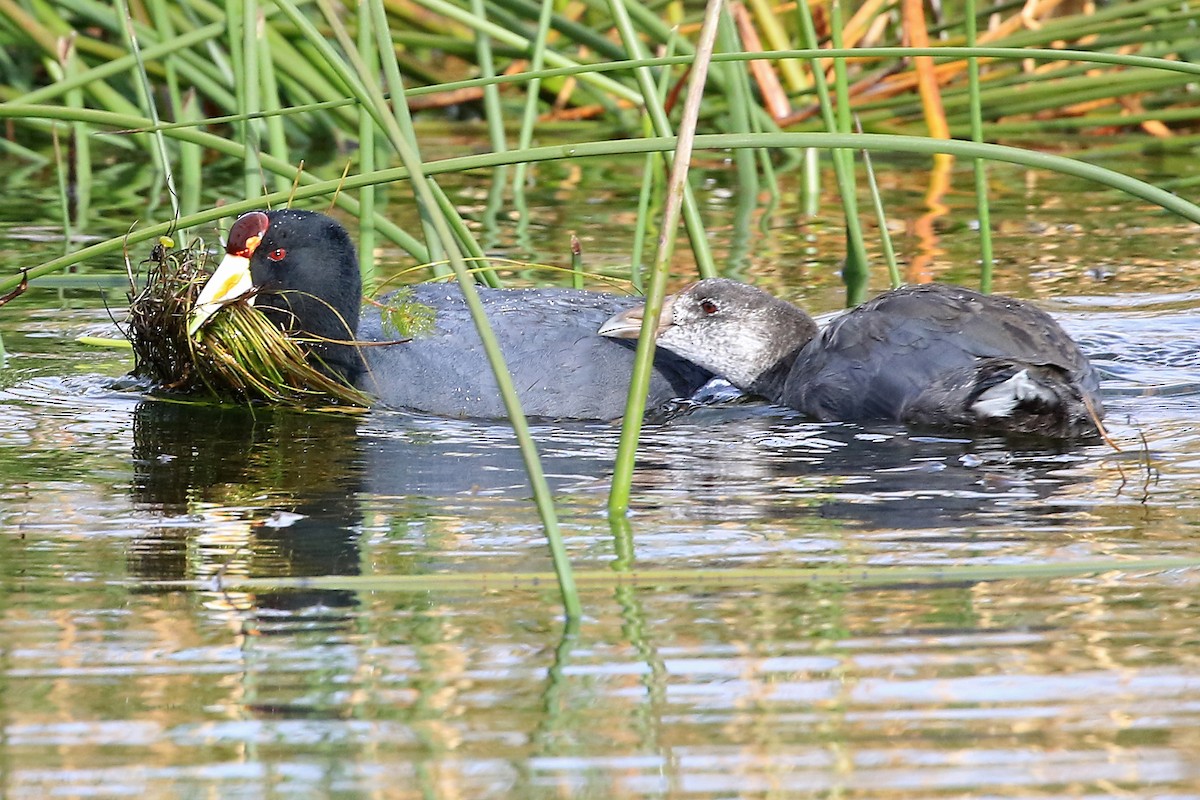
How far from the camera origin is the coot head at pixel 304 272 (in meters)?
4.79

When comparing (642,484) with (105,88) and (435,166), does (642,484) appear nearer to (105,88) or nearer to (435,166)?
(435,166)

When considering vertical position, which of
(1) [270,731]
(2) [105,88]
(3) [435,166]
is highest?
(2) [105,88]

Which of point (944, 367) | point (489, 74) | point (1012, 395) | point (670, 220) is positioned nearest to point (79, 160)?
point (489, 74)

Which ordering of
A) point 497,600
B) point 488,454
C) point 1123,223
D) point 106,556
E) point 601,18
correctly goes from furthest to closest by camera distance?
point 601,18 → point 1123,223 → point 488,454 → point 106,556 → point 497,600

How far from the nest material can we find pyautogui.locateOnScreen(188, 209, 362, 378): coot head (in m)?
0.07

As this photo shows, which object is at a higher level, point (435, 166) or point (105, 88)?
point (105, 88)

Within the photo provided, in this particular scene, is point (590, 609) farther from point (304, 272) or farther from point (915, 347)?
point (304, 272)

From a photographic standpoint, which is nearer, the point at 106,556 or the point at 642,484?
the point at 106,556

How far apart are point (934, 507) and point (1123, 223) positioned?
4537 millimetres

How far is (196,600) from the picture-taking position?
9.74 ft

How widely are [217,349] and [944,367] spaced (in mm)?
1845

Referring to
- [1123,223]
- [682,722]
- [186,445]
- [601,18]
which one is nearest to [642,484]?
[186,445]

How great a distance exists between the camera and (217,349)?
4.66m

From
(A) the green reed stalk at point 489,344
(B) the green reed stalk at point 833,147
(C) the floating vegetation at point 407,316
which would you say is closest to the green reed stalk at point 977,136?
(B) the green reed stalk at point 833,147
